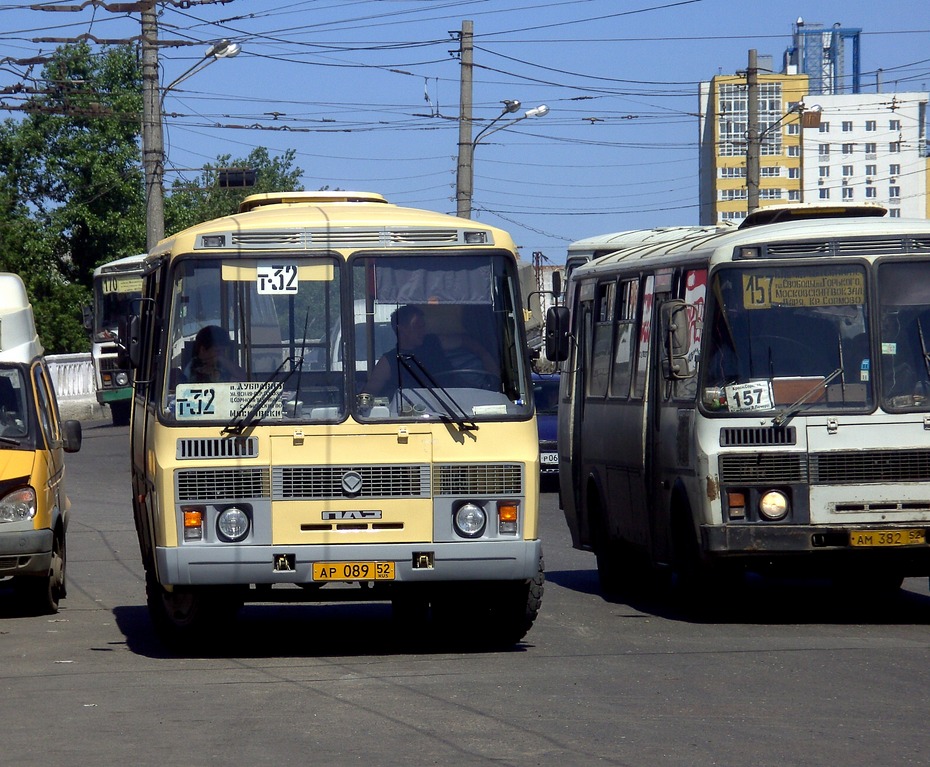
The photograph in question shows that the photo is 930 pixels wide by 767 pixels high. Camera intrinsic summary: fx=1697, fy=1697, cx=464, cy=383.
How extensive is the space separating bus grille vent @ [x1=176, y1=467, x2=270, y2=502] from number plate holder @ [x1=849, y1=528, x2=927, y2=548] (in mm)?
4186

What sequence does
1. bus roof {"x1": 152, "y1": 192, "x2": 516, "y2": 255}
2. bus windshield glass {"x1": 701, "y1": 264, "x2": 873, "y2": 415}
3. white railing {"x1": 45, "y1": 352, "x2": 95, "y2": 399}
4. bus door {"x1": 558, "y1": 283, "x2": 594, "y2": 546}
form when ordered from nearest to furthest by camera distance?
bus roof {"x1": 152, "y1": 192, "x2": 516, "y2": 255} → bus windshield glass {"x1": 701, "y1": 264, "x2": 873, "y2": 415} → bus door {"x1": 558, "y1": 283, "x2": 594, "y2": 546} → white railing {"x1": 45, "y1": 352, "x2": 95, "y2": 399}

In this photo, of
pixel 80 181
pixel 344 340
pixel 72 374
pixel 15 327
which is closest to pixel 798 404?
pixel 344 340

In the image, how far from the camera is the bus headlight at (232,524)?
9922mm

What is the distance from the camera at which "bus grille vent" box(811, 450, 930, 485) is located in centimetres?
1165

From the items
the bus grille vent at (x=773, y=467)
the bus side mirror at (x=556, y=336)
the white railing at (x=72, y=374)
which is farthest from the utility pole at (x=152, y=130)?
the bus grille vent at (x=773, y=467)

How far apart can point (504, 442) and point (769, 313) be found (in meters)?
2.70

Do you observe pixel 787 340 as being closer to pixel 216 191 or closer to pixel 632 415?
pixel 632 415

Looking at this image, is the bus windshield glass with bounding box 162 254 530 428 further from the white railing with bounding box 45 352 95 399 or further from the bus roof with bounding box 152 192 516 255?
the white railing with bounding box 45 352 95 399

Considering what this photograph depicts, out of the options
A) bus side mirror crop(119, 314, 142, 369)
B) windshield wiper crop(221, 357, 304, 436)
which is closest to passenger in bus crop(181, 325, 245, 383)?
windshield wiper crop(221, 357, 304, 436)

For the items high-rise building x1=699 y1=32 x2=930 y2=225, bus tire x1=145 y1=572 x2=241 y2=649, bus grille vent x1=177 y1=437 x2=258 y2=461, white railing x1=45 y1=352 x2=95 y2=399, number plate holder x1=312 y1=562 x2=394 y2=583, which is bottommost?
white railing x1=45 y1=352 x2=95 y2=399

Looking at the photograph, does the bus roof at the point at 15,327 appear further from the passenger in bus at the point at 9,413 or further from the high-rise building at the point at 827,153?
the high-rise building at the point at 827,153

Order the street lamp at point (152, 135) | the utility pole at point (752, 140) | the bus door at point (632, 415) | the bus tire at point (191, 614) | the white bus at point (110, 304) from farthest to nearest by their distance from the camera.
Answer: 1. the white bus at point (110, 304)
2. the utility pole at point (752, 140)
3. the street lamp at point (152, 135)
4. the bus door at point (632, 415)
5. the bus tire at point (191, 614)

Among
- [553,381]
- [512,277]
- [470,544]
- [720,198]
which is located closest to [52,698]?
[470,544]

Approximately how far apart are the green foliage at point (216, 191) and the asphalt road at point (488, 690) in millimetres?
20532
